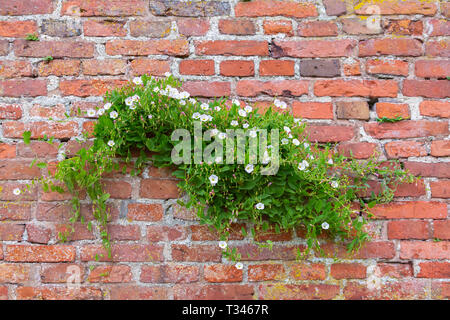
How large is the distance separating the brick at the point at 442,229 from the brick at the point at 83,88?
1474mm

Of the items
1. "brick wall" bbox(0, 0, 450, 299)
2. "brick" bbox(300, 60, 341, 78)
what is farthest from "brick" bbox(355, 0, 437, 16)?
"brick" bbox(300, 60, 341, 78)

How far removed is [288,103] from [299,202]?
422 mm

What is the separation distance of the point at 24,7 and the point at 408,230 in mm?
1864

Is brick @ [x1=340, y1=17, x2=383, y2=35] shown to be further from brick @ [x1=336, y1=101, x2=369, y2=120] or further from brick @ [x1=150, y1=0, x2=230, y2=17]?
brick @ [x1=150, y1=0, x2=230, y2=17]

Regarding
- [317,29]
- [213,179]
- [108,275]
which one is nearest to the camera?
[213,179]

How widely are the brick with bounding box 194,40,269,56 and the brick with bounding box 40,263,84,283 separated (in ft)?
3.39

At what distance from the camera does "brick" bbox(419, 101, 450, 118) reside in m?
1.63

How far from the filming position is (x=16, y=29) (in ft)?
5.34

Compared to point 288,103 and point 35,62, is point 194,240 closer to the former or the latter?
point 288,103

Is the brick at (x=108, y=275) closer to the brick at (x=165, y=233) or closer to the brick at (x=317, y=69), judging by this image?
the brick at (x=165, y=233)

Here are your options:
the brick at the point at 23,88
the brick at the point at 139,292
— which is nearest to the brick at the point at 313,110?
the brick at the point at 139,292

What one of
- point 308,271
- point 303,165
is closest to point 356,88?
point 303,165

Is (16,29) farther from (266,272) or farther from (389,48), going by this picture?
(389,48)

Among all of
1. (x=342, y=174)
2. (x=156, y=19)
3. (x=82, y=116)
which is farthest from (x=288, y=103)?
(x=82, y=116)
